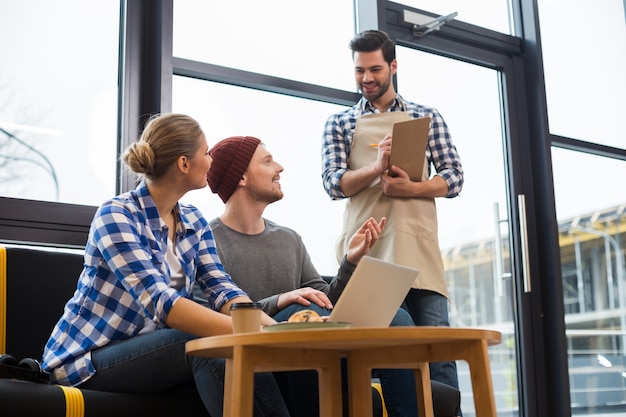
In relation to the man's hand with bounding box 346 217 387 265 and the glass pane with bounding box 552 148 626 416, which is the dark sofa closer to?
the man's hand with bounding box 346 217 387 265

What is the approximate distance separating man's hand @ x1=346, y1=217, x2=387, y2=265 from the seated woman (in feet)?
1.18

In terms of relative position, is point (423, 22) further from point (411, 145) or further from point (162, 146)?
point (162, 146)

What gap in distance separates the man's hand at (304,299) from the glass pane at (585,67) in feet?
7.95

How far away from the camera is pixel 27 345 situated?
7.26 feet

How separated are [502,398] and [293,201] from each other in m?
1.42

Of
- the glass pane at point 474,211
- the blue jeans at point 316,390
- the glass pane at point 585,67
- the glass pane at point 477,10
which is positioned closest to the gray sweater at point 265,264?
the blue jeans at point 316,390

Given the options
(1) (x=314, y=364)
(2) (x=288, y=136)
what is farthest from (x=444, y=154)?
(1) (x=314, y=364)

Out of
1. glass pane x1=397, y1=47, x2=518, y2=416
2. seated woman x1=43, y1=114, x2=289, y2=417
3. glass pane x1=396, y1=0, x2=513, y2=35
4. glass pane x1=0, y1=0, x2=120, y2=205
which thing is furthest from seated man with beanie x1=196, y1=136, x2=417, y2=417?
glass pane x1=396, y1=0, x2=513, y2=35

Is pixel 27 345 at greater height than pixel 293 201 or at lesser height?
lesser

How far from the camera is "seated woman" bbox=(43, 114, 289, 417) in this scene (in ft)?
6.09

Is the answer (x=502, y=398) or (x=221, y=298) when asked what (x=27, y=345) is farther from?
(x=502, y=398)

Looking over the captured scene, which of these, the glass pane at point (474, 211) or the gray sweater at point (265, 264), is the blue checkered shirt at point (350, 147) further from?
the glass pane at point (474, 211)

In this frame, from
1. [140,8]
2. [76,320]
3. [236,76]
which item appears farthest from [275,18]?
[76,320]

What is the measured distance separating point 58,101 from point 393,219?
1194mm
